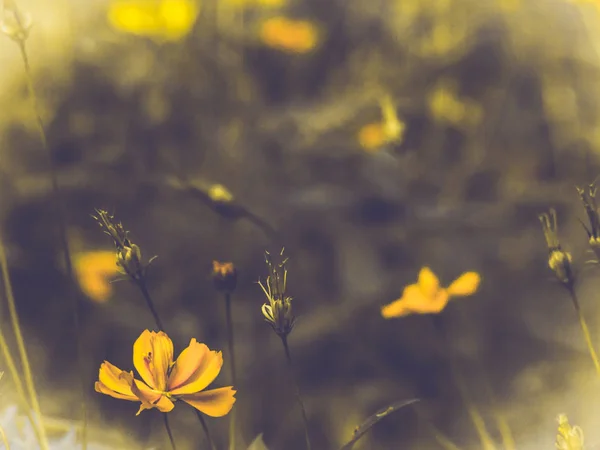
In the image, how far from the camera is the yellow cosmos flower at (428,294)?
37cm

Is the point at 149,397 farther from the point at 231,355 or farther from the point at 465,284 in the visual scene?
the point at 465,284

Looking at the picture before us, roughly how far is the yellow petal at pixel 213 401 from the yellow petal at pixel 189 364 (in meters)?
0.01

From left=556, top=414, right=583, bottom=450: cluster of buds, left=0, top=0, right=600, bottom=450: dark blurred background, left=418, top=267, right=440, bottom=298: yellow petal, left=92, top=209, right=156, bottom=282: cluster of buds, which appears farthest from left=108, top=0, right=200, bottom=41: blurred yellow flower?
left=556, top=414, right=583, bottom=450: cluster of buds

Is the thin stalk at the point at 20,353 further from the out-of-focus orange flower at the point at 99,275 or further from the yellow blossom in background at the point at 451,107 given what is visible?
the yellow blossom in background at the point at 451,107

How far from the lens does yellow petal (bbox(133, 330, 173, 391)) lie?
337 mm

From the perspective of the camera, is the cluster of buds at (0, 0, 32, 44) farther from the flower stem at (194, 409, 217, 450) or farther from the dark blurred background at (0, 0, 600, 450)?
the flower stem at (194, 409, 217, 450)

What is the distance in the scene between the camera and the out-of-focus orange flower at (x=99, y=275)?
0.38 metres

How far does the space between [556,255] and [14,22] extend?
0.40 metres

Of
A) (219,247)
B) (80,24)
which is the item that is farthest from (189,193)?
(80,24)

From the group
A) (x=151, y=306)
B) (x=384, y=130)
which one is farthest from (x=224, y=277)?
(x=384, y=130)

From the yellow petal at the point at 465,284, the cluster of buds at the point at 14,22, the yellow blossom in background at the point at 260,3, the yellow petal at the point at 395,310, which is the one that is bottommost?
the yellow petal at the point at 395,310

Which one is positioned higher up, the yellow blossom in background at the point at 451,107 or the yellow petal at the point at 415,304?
the yellow blossom in background at the point at 451,107

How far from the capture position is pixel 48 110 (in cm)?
39

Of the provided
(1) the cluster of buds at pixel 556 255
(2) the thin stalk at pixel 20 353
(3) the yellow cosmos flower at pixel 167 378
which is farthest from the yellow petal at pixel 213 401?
(1) the cluster of buds at pixel 556 255
